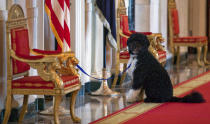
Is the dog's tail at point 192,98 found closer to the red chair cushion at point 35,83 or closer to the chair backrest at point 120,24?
the red chair cushion at point 35,83

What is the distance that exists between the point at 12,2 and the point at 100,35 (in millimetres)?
2843

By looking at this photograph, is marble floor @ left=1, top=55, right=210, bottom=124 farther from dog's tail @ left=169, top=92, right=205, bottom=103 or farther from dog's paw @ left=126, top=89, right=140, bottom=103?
dog's tail @ left=169, top=92, right=205, bottom=103

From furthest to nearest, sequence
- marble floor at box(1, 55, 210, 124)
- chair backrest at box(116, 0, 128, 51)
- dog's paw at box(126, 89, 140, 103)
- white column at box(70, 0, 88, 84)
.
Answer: chair backrest at box(116, 0, 128, 51), white column at box(70, 0, 88, 84), dog's paw at box(126, 89, 140, 103), marble floor at box(1, 55, 210, 124)

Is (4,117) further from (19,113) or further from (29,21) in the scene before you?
(29,21)

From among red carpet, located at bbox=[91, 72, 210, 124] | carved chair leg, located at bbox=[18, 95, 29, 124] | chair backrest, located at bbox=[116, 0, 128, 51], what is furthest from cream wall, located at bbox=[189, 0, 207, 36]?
carved chair leg, located at bbox=[18, 95, 29, 124]

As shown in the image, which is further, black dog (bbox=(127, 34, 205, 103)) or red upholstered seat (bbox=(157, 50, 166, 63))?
red upholstered seat (bbox=(157, 50, 166, 63))

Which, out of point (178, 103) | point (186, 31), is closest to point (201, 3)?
point (186, 31)

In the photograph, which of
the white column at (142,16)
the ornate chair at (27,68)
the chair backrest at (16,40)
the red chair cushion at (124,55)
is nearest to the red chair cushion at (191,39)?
the white column at (142,16)

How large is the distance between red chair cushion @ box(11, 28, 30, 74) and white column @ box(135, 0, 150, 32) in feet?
18.9

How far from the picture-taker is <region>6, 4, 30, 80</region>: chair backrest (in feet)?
17.4

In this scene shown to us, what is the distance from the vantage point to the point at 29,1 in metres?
6.23

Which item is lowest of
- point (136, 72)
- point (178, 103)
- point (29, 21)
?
point (178, 103)

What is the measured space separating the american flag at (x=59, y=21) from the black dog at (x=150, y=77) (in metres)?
0.91

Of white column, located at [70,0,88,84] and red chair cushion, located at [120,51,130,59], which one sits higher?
white column, located at [70,0,88,84]
